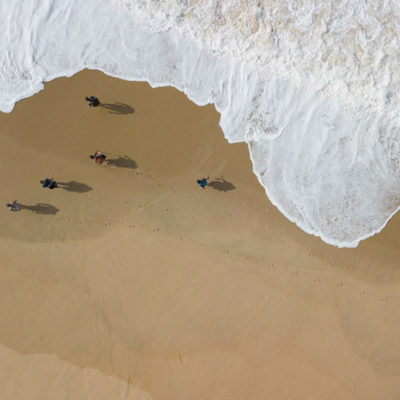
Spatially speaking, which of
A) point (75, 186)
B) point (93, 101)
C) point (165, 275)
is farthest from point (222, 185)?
point (93, 101)

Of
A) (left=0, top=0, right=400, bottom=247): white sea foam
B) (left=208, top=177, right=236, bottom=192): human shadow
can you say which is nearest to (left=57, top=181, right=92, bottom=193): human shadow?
(left=0, top=0, right=400, bottom=247): white sea foam

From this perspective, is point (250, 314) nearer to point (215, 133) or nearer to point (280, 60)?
point (215, 133)

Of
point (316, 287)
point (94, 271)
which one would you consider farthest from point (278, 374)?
point (94, 271)

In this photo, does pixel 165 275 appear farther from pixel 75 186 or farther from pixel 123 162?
pixel 75 186

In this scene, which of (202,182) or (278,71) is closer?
(202,182)

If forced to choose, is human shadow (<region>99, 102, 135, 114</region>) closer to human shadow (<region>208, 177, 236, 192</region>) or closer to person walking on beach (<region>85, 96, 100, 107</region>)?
person walking on beach (<region>85, 96, 100, 107</region>)

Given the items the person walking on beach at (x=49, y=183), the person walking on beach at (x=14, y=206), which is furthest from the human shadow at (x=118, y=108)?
the person walking on beach at (x=14, y=206)

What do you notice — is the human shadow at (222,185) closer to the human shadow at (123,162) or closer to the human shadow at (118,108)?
the human shadow at (123,162)
